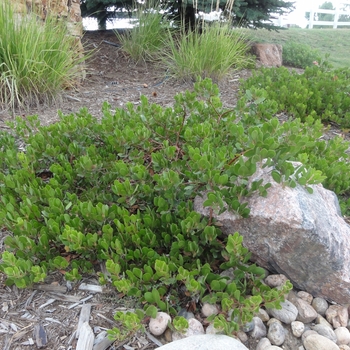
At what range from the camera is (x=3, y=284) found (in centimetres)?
193

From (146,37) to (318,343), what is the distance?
565cm

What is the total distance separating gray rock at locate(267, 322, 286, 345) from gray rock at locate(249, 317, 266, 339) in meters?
0.03

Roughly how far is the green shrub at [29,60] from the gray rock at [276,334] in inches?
137

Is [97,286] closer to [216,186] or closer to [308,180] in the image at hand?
[216,186]

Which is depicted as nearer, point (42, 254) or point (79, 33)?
point (42, 254)

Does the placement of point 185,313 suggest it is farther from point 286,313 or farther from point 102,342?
point 286,313

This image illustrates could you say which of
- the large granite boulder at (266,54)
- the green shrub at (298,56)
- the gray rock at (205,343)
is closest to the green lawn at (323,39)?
the green shrub at (298,56)

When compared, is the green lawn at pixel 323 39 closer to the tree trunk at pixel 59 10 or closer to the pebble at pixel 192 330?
the tree trunk at pixel 59 10

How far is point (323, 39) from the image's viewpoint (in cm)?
1232

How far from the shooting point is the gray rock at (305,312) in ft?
5.99

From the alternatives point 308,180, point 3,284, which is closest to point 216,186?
point 308,180

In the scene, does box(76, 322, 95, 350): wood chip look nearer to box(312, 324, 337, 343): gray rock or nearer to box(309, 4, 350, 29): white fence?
box(312, 324, 337, 343): gray rock

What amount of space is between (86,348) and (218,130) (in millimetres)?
1656

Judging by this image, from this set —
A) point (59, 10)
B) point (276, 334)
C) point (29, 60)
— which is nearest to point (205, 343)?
point (276, 334)
